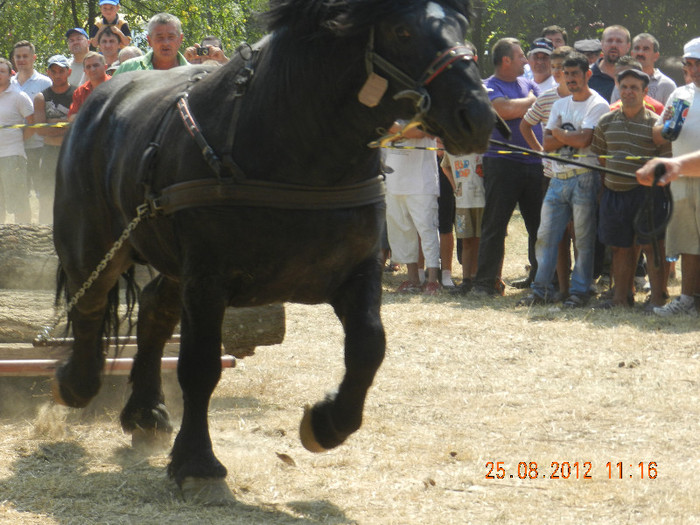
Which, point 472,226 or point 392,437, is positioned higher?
point 472,226

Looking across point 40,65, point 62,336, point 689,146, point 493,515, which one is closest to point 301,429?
point 493,515

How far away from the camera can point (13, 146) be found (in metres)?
11.4

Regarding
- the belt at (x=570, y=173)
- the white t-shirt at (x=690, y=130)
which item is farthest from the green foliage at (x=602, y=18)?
the white t-shirt at (x=690, y=130)

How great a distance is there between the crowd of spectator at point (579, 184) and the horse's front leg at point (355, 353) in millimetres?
3589

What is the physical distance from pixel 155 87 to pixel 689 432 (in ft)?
9.92

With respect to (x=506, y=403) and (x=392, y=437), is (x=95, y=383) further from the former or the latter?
(x=506, y=403)

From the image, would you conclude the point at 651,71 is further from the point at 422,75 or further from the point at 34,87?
the point at 34,87

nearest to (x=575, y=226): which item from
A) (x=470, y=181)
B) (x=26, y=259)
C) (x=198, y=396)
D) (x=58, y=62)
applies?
(x=470, y=181)

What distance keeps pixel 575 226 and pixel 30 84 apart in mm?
6982

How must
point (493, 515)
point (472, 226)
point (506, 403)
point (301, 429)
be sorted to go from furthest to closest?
point (472, 226)
point (506, 403)
point (301, 429)
point (493, 515)

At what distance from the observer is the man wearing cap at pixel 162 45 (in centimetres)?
664

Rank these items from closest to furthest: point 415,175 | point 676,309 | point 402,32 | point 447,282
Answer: point 402,32 < point 676,309 < point 415,175 < point 447,282

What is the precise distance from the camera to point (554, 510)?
380 cm

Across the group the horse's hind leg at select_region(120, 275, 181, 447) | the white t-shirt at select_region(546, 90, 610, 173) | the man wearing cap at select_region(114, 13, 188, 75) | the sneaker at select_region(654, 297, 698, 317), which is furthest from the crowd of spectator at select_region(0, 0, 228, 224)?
the horse's hind leg at select_region(120, 275, 181, 447)
